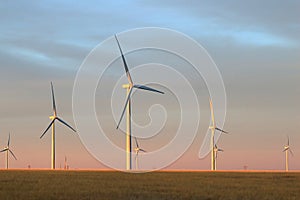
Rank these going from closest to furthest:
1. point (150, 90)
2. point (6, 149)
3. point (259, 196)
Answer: point (259, 196) → point (150, 90) → point (6, 149)

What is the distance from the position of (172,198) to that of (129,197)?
2.97m

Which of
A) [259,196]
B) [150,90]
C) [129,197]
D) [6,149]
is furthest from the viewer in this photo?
[6,149]

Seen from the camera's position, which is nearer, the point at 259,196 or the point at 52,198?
the point at 52,198

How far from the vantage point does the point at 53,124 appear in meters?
118

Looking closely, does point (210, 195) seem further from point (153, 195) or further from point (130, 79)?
point (130, 79)

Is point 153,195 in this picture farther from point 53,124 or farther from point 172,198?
point 53,124

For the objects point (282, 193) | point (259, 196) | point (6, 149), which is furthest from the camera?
point (6, 149)

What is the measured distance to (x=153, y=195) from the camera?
142 ft

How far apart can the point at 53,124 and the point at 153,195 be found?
7657cm

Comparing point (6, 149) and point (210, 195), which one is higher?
point (6, 149)

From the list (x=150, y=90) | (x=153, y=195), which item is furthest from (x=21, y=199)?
(x=150, y=90)

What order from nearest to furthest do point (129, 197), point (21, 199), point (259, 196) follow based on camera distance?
point (21, 199), point (129, 197), point (259, 196)

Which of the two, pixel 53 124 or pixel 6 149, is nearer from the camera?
pixel 53 124

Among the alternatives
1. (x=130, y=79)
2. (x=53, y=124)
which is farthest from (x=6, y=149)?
(x=130, y=79)
